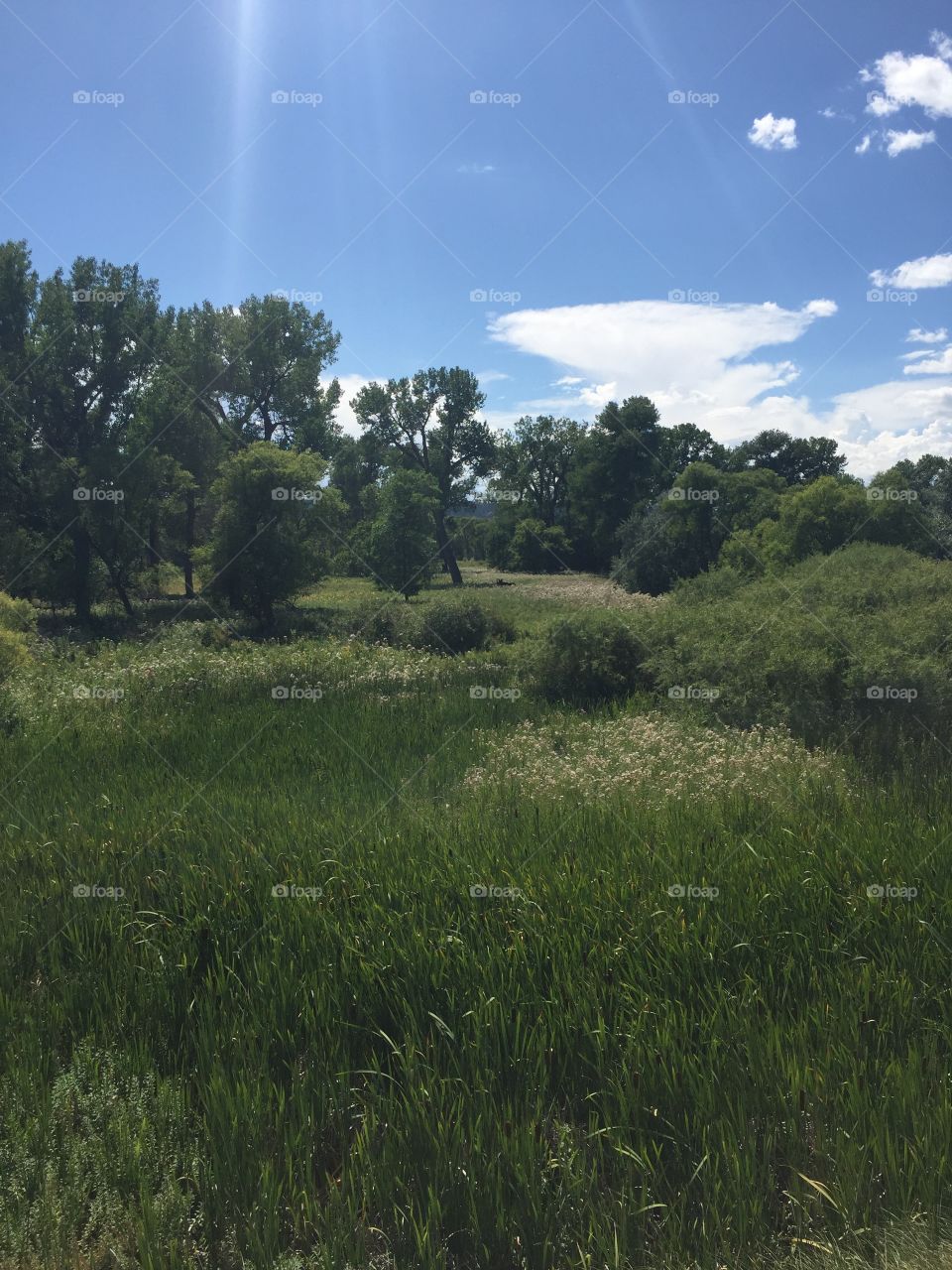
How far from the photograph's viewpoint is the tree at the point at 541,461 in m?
37.8

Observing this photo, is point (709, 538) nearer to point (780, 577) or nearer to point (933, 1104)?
point (780, 577)

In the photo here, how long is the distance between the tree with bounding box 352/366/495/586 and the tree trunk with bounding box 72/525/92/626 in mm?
15124

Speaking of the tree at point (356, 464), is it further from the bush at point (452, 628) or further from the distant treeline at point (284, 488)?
the bush at point (452, 628)

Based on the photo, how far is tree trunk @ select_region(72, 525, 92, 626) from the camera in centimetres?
2677

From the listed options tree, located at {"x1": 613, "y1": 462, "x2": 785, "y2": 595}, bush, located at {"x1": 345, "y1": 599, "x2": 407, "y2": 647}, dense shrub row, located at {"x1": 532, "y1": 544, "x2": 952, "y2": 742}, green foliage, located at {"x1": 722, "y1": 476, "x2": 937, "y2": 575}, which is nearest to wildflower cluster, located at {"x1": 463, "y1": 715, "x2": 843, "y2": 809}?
dense shrub row, located at {"x1": 532, "y1": 544, "x2": 952, "y2": 742}

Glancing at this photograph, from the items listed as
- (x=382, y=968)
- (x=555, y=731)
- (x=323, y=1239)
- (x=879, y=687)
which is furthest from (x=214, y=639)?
(x=323, y=1239)

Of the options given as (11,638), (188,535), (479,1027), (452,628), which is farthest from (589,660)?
(188,535)

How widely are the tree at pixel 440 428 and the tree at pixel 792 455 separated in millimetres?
13897

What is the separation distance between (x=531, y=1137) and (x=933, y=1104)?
1.75 m

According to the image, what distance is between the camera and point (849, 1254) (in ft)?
9.02

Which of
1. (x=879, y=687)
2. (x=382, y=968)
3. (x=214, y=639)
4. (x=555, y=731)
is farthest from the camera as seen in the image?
(x=214, y=639)

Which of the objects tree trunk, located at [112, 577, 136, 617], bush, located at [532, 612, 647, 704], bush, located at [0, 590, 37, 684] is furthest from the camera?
tree trunk, located at [112, 577, 136, 617]

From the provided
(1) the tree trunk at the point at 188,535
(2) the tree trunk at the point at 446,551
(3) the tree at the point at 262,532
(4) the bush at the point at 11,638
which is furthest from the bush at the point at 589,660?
(1) the tree trunk at the point at 188,535

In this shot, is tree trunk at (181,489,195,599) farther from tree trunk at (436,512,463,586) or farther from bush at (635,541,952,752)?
bush at (635,541,952,752)
